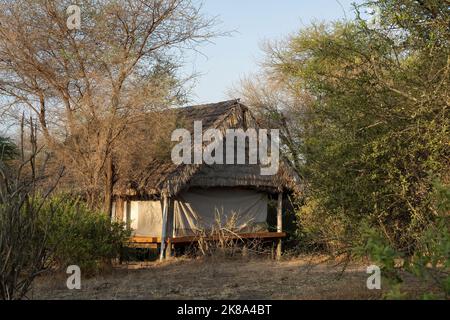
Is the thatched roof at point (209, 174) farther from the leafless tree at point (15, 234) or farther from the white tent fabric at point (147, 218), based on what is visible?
the leafless tree at point (15, 234)

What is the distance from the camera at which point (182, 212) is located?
1675 centimetres

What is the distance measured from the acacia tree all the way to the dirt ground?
3.13m

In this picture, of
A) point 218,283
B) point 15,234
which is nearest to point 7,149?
point 218,283

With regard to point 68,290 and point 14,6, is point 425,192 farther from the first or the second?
point 14,6

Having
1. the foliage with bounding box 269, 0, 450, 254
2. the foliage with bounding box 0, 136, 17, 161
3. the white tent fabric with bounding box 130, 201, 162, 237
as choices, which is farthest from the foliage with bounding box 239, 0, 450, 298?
the foliage with bounding box 0, 136, 17, 161

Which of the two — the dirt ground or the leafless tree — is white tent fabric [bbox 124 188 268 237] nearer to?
the dirt ground

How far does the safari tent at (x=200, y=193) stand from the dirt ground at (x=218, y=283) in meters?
→ 2.26

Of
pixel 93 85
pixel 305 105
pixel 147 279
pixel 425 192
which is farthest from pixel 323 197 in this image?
pixel 305 105

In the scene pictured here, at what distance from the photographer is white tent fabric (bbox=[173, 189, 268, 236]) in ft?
54.8

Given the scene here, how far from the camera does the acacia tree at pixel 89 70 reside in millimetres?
14016

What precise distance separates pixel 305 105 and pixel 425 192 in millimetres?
17051

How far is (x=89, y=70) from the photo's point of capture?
46.9 ft

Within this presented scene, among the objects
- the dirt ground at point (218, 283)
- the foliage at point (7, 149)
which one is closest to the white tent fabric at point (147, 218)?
the dirt ground at point (218, 283)

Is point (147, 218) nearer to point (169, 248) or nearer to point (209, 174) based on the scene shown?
point (169, 248)
